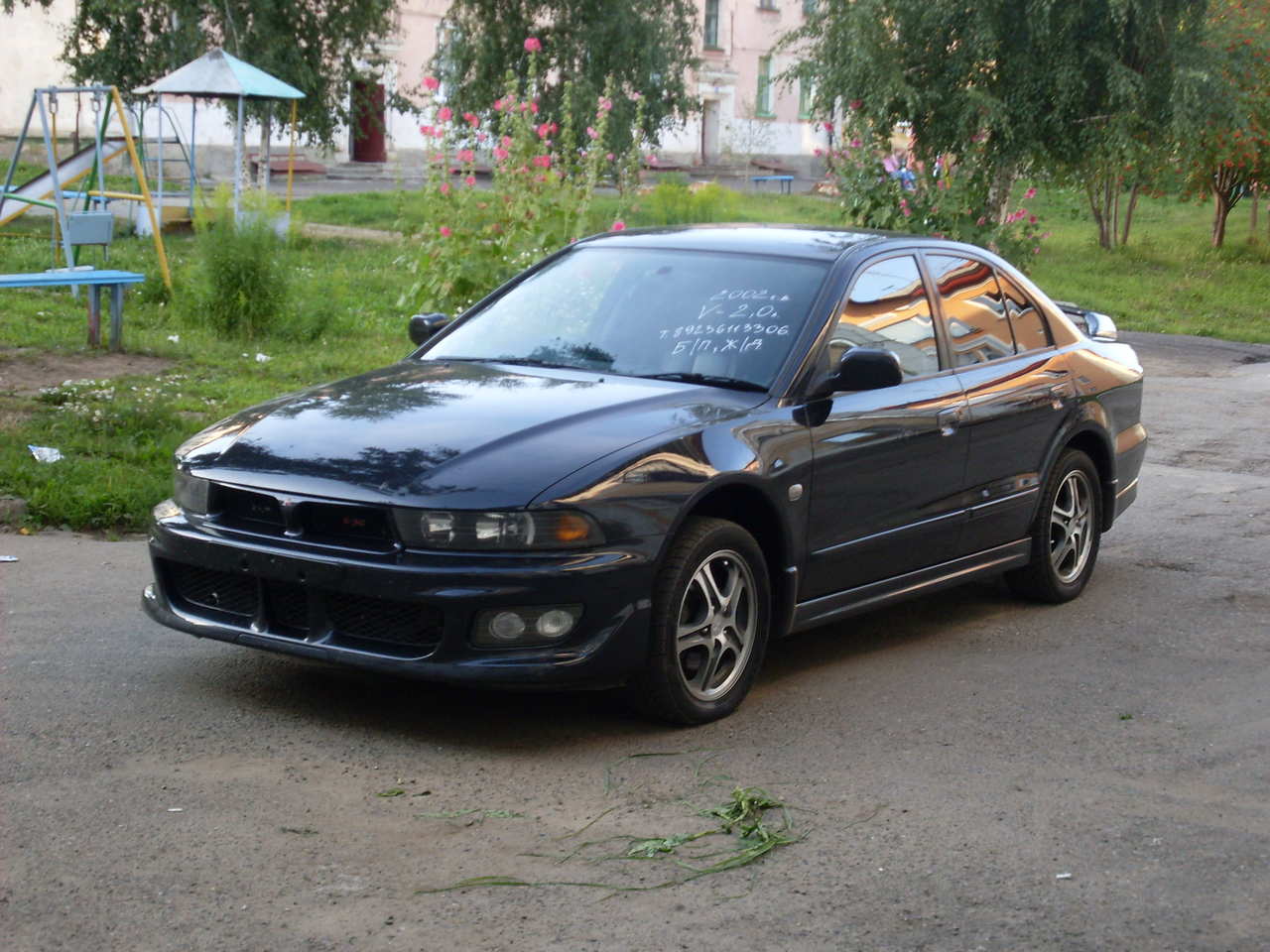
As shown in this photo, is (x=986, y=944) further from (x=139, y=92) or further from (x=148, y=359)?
(x=139, y=92)

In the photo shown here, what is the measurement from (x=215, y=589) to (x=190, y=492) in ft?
1.05

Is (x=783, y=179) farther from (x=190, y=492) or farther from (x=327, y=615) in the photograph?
(x=327, y=615)

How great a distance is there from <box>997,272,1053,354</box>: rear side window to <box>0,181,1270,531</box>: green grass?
411 cm

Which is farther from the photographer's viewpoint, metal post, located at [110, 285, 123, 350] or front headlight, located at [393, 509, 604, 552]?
metal post, located at [110, 285, 123, 350]

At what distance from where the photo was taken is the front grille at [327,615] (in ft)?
16.9

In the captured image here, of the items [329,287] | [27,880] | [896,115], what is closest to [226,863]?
[27,880]

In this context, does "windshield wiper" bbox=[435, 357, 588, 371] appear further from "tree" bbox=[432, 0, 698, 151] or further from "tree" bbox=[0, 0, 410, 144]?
"tree" bbox=[432, 0, 698, 151]

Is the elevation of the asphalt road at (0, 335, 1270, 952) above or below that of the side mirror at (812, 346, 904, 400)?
below

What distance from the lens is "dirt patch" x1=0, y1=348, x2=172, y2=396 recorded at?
11469 mm

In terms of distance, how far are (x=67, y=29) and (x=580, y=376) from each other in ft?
89.7

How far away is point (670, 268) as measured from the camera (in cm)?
661

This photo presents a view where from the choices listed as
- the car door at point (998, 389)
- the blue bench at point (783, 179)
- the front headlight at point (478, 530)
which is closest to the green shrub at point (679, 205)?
the car door at point (998, 389)

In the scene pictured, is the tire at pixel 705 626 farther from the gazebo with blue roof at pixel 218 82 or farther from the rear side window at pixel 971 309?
the gazebo with blue roof at pixel 218 82

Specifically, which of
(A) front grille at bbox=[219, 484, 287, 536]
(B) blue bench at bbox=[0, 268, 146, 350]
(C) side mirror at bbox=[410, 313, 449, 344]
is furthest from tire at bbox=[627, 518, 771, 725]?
(B) blue bench at bbox=[0, 268, 146, 350]
